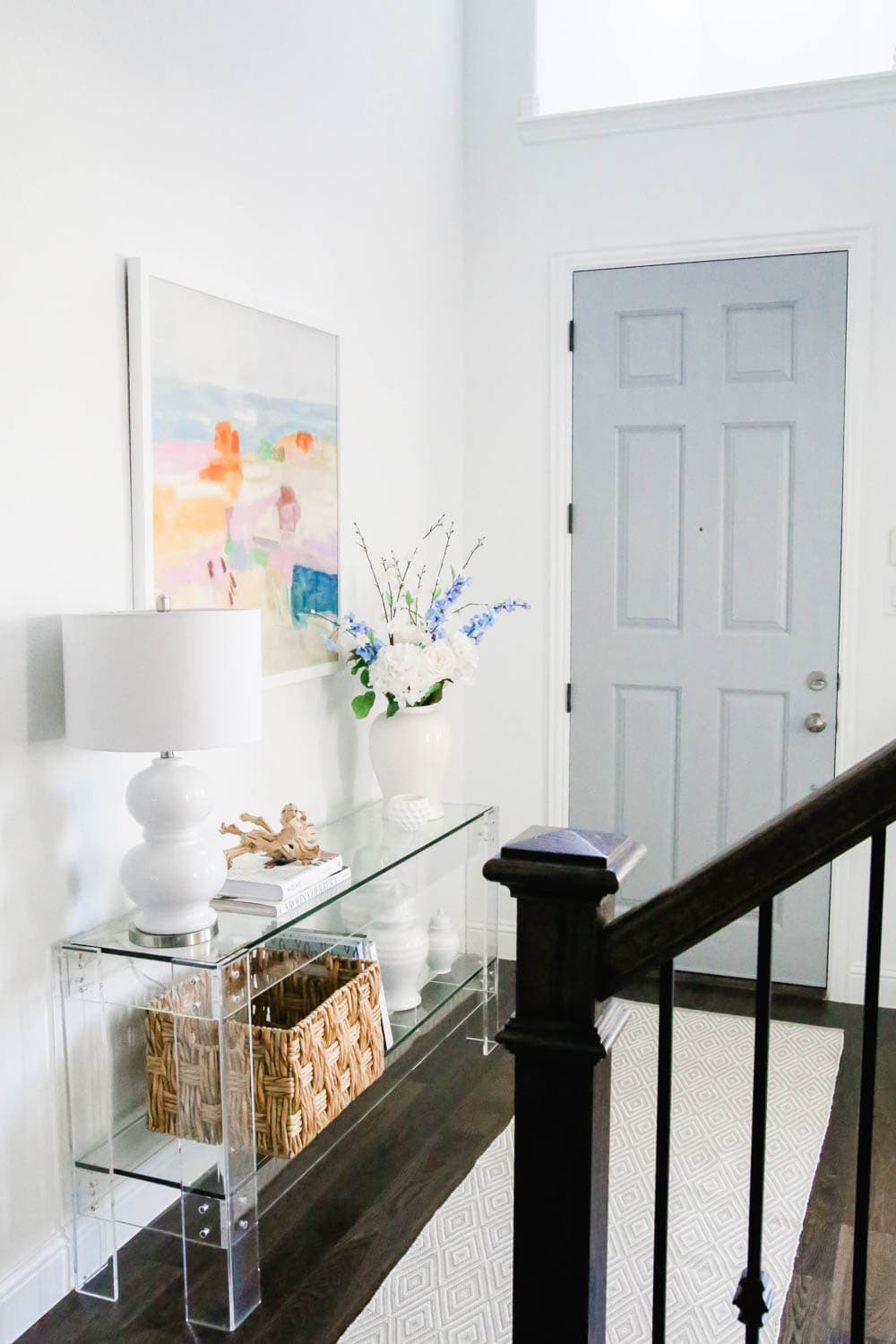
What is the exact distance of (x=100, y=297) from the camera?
2266 mm

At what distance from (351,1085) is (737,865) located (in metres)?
1.80

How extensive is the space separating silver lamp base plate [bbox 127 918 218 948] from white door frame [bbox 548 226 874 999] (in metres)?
1.95

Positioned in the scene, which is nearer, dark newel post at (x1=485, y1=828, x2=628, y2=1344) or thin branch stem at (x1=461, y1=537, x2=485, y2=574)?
dark newel post at (x1=485, y1=828, x2=628, y2=1344)

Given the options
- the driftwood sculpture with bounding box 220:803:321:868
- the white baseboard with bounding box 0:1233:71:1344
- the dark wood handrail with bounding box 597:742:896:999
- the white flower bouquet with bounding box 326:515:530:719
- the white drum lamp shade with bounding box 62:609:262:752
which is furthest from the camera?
the white flower bouquet with bounding box 326:515:530:719

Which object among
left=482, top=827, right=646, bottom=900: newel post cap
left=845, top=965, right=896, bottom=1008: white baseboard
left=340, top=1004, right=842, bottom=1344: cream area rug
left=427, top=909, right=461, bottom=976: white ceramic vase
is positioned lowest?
left=340, top=1004, right=842, bottom=1344: cream area rug

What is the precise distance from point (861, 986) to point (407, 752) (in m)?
1.64

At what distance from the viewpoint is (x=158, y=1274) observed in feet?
7.64

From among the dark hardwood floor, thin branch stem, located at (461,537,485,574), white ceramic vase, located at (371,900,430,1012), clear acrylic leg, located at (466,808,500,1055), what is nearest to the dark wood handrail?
the dark hardwood floor

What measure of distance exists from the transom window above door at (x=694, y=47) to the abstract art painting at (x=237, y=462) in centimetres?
149

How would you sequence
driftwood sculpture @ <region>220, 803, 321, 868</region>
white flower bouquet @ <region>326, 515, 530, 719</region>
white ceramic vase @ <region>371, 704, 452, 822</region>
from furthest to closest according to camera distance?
white ceramic vase @ <region>371, 704, 452, 822</region> → white flower bouquet @ <region>326, 515, 530, 719</region> → driftwood sculpture @ <region>220, 803, 321, 868</region>

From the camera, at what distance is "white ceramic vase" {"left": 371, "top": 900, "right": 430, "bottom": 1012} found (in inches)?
115

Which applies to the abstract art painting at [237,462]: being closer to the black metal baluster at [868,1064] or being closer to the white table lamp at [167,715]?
the white table lamp at [167,715]

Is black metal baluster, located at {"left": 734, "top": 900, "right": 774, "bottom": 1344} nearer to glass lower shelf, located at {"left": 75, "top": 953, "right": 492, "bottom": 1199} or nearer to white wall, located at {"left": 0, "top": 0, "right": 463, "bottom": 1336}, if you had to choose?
glass lower shelf, located at {"left": 75, "top": 953, "right": 492, "bottom": 1199}

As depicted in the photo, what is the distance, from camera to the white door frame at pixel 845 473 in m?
3.55
